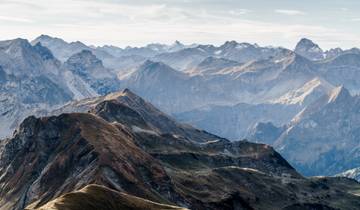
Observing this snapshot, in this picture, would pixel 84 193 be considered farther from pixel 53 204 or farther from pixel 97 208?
pixel 53 204

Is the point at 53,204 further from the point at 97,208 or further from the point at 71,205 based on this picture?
the point at 97,208

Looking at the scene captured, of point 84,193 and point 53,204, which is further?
point 84,193

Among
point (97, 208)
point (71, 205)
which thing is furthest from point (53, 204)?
point (97, 208)

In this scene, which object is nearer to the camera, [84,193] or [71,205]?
[71,205]

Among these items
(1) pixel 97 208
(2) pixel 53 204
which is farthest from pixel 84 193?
(2) pixel 53 204

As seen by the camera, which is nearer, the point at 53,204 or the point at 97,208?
the point at 53,204
